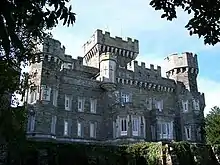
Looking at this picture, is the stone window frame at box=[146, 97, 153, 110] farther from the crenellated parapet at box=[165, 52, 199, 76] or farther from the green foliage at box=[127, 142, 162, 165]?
the green foliage at box=[127, 142, 162, 165]

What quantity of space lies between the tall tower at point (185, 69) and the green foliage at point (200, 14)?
124 ft

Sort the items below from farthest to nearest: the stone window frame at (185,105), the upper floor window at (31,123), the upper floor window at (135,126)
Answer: the stone window frame at (185,105) → the upper floor window at (135,126) → the upper floor window at (31,123)

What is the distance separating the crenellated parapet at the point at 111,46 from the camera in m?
44.3

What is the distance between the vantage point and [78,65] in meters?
41.4

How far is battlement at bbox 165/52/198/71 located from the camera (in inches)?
1768

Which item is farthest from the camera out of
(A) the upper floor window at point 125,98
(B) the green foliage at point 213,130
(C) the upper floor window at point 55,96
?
(A) the upper floor window at point 125,98

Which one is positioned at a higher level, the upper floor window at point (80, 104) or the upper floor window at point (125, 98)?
the upper floor window at point (125, 98)

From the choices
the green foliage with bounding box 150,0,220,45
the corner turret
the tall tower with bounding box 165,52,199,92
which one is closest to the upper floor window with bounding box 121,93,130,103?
the corner turret

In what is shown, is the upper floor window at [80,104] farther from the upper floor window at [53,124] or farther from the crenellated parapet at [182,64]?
the crenellated parapet at [182,64]

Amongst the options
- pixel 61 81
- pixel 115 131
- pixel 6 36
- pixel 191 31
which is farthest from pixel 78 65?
pixel 6 36

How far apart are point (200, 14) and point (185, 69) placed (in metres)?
38.5

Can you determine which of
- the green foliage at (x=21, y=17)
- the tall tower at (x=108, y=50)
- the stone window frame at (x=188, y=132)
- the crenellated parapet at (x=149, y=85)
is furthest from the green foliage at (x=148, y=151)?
the green foliage at (x=21, y=17)

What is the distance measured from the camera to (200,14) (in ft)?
23.7

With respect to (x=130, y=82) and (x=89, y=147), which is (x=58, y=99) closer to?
(x=130, y=82)
